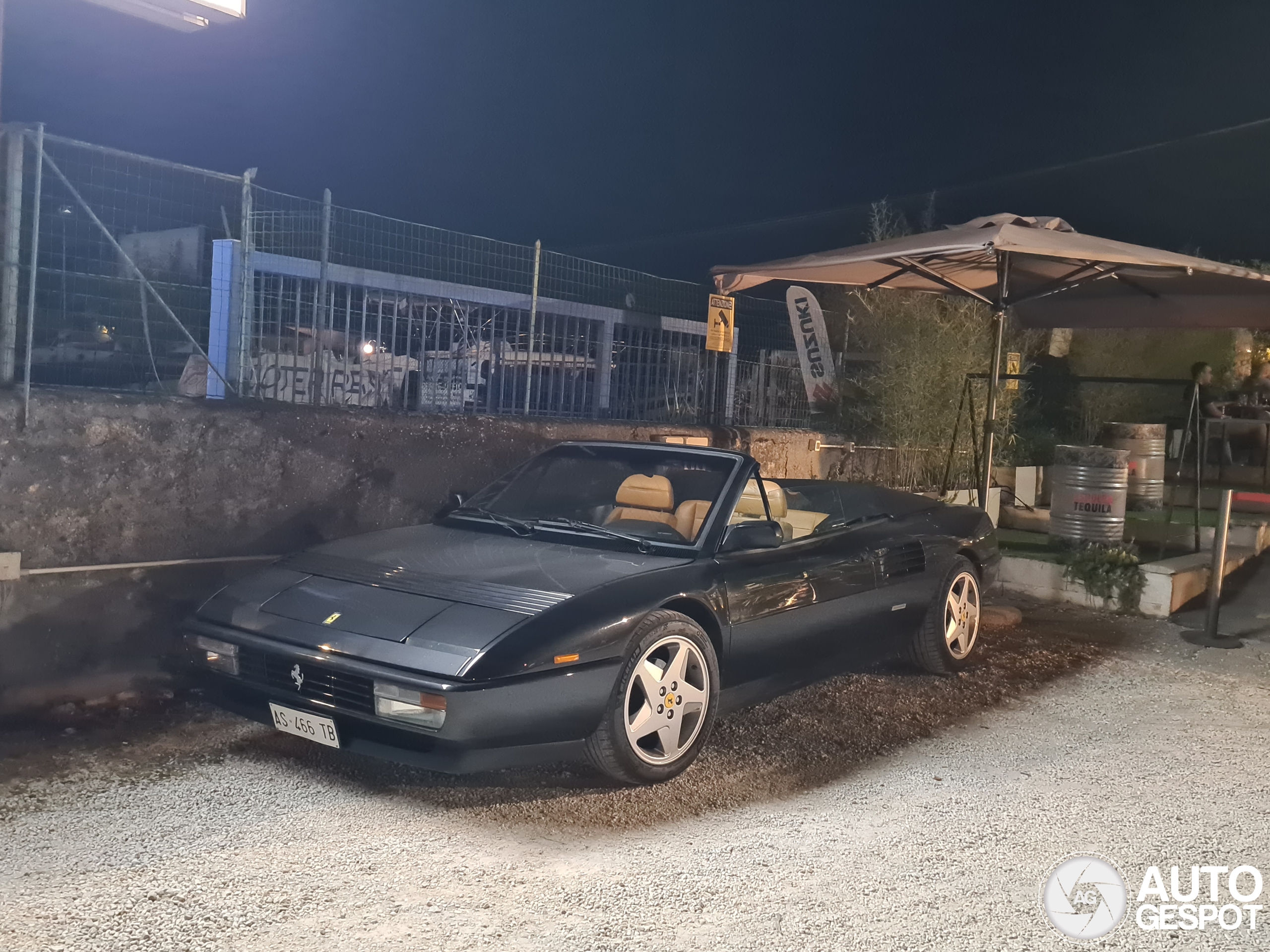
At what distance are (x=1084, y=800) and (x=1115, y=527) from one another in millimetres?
5285

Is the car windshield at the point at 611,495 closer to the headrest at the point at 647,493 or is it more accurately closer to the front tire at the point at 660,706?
the headrest at the point at 647,493

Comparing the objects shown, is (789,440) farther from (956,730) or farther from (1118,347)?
(1118,347)

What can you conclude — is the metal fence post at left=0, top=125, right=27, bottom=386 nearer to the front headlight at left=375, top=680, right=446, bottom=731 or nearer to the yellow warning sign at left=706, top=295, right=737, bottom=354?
the front headlight at left=375, top=680, right=446, bottom=731

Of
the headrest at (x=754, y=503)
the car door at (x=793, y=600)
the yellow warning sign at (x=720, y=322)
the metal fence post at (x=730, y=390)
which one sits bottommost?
the car door at (x=793, y=600)

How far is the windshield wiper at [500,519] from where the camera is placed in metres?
4.91

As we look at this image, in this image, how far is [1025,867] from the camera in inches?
138

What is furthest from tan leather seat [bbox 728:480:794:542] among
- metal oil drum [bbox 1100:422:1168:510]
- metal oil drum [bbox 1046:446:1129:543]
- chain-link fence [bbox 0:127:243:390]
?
metal oil drum [bbox 1100:422:1168:510]

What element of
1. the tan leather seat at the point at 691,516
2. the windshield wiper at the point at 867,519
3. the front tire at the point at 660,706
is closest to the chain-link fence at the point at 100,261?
the tan leather seat at the point at 691,516

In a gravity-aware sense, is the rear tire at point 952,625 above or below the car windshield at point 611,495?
below

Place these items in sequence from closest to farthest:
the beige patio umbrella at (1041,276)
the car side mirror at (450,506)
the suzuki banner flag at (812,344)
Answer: the car side mirror at (450,506), the beige patio umbrella at (1041,276), the suzuki banner flag at (812,344)

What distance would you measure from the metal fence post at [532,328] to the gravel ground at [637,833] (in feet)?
11.4

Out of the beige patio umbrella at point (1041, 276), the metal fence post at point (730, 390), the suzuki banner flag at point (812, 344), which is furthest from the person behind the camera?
the suzuki banner flag at point (812, 344)

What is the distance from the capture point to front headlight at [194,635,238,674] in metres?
4.04

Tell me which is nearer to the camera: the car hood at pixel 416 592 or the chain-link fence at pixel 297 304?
the car hood at pixel 416 592
